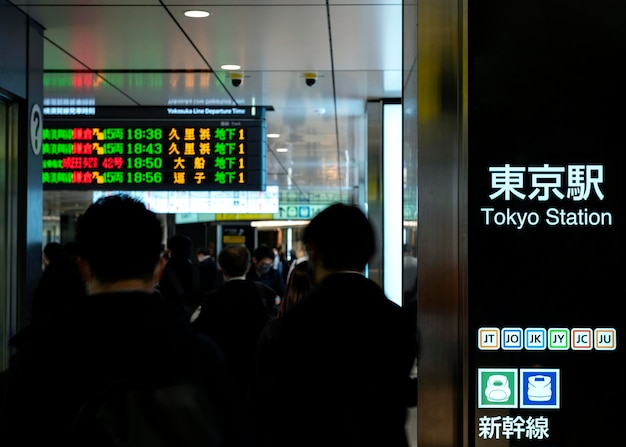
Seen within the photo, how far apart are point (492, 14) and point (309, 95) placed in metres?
5.42

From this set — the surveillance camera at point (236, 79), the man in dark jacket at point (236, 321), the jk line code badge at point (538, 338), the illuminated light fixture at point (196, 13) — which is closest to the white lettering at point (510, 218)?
the jk line code badge at point (538, 338)

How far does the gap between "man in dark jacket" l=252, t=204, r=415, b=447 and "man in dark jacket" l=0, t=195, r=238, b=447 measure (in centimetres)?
62

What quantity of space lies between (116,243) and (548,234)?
70.1 inches

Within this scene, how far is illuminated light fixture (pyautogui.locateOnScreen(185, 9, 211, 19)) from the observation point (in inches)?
222

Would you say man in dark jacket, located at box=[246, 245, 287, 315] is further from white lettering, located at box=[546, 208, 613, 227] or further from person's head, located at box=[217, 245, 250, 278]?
white lettering, located at box=[546, 208, 613, 227]

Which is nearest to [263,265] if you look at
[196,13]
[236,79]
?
[236,79]

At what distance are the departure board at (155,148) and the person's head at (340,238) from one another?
6.26 metres

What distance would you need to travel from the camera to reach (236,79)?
25.3 feet

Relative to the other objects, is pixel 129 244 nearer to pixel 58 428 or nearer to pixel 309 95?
pixel 58 428

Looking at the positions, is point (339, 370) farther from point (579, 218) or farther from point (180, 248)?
point (180, 248)

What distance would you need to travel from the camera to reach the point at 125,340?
180cm

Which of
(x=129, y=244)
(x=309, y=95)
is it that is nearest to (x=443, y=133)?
(x=129, y=244)

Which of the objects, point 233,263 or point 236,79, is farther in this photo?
point 236,79

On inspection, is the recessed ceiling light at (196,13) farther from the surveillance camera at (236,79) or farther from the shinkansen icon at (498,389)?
the shinkansen icon at (498,389)
